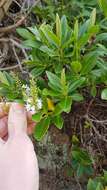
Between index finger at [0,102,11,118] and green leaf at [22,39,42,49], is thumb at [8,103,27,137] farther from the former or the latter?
green leaf at [22,39,42,49]

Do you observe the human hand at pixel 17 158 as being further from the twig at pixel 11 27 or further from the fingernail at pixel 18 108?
the twig at pixel 11 27

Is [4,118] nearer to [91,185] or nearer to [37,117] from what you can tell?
[37,117]

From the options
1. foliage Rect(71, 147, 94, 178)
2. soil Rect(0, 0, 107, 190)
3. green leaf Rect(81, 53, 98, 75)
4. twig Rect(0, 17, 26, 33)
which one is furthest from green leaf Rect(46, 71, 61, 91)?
twig Rect(0, 17, 26, 33)

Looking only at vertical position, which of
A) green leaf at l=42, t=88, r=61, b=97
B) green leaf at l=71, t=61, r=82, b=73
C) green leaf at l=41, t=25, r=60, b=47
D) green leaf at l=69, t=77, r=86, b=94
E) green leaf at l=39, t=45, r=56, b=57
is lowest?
green leaf at l=42, t=88, r=61, b=97

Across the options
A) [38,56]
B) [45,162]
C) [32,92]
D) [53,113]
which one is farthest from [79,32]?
[45,162]

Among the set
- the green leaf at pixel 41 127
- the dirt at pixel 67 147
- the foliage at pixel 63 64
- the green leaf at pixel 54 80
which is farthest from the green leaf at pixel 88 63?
the dirt at pixel 67 147

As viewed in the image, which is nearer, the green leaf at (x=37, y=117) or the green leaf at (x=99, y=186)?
the green leaf at (x=37, y=117)

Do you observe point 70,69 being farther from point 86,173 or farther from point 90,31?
point 86,173
